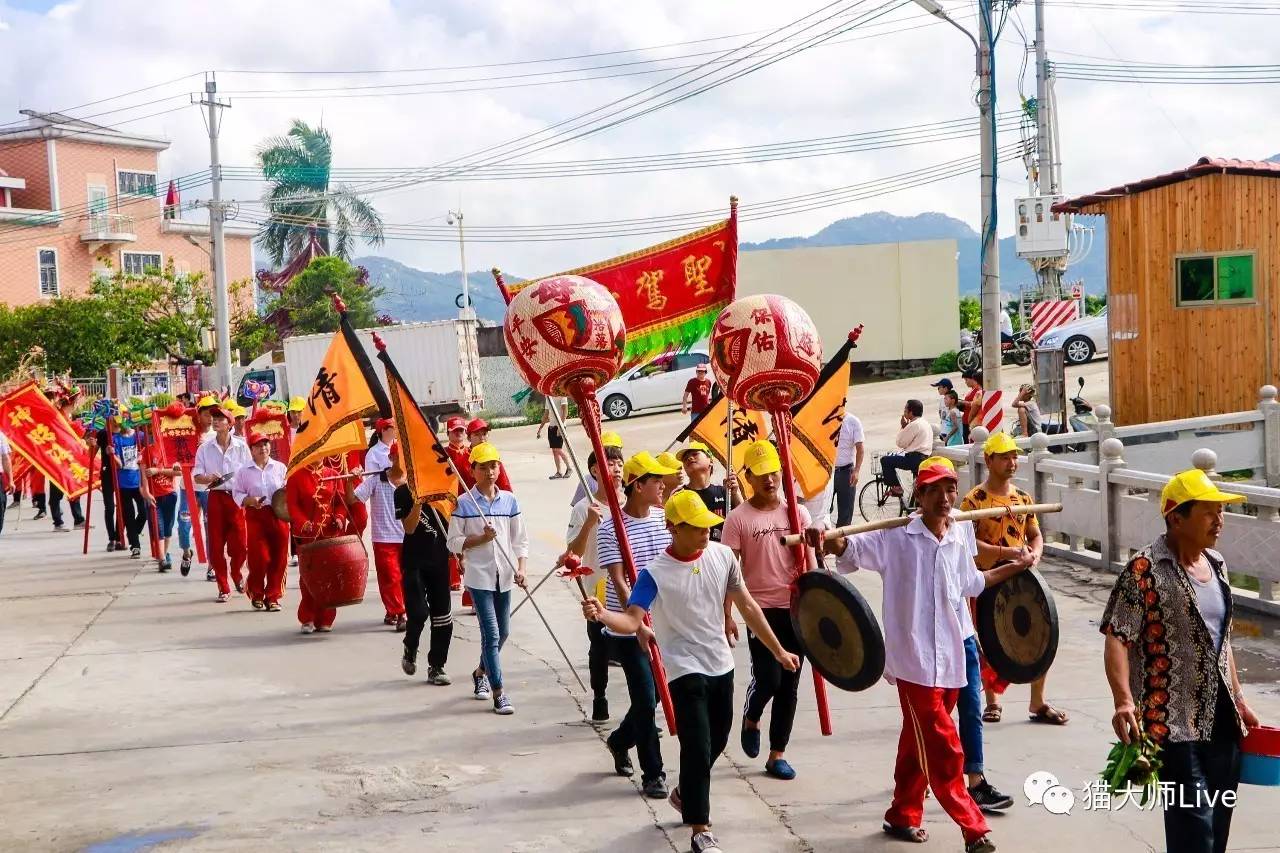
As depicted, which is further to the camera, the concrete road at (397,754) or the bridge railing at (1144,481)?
the bridge railing at (1144,481)

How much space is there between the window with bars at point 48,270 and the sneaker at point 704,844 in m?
52.2

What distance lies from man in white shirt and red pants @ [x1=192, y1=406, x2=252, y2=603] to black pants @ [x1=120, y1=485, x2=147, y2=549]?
422cm

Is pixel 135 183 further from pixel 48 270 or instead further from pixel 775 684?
pixel 775 684

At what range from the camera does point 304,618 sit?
12.2m

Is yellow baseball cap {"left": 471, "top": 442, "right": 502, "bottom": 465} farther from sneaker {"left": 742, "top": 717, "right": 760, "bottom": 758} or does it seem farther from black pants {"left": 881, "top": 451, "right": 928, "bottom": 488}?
black pants {"left": 881, "top": 451, "right": 928, "bottom": 488}

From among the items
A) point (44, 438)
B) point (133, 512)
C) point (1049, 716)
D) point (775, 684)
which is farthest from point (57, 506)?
point (1049, 716)

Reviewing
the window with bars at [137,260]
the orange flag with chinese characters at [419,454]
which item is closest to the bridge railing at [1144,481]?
the orange flag with chinese characters at [419,454]

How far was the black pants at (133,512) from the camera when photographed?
1792 cm

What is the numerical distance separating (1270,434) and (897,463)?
466 centimetres

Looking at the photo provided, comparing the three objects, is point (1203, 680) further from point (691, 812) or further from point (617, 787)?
point (617, 787)

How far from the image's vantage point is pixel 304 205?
63156mm

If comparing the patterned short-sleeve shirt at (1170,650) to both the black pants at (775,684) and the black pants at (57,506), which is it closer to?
the black pants at (775,684)

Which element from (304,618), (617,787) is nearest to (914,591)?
(617,787)

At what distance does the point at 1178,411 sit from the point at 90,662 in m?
14.1
